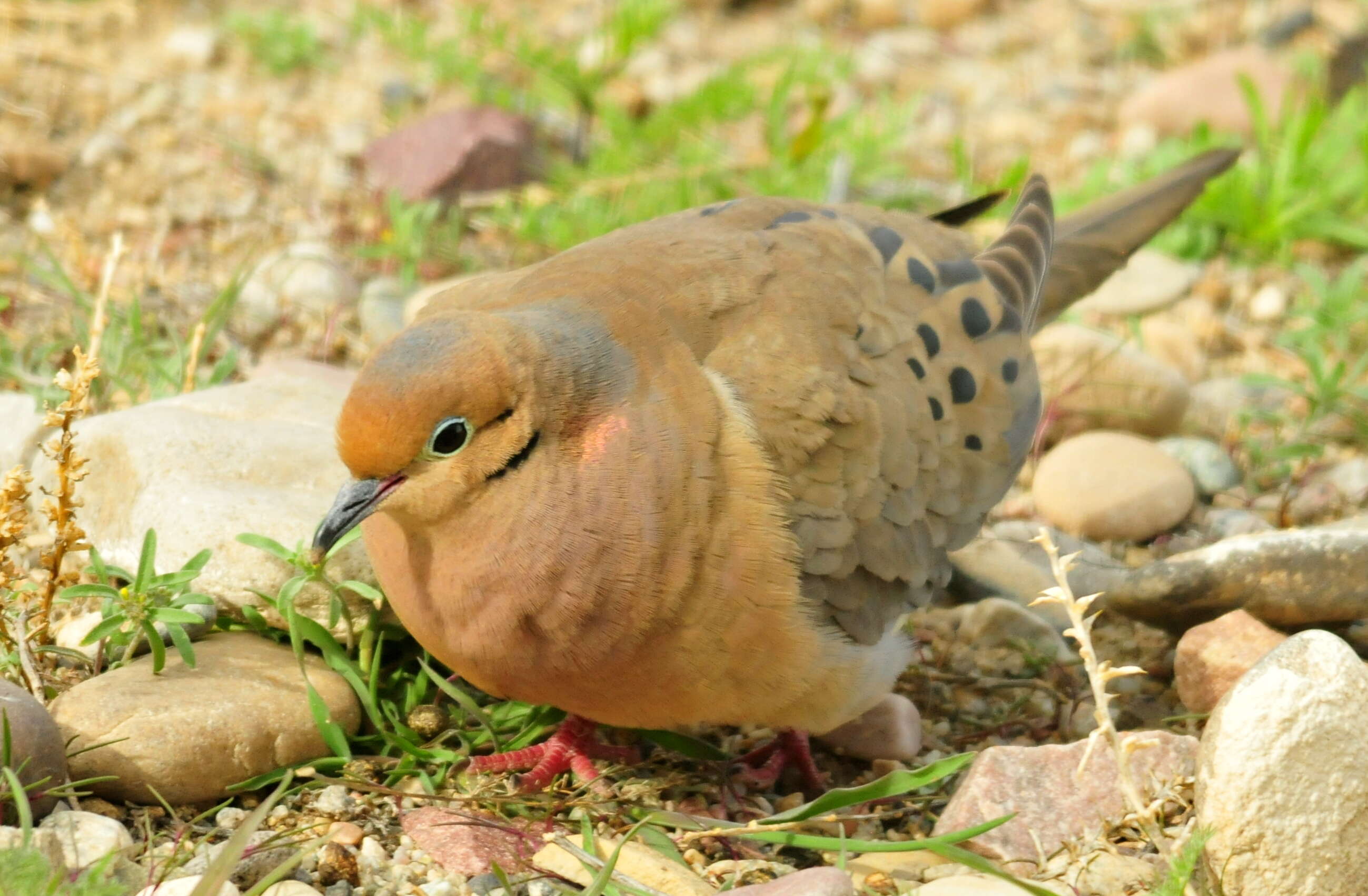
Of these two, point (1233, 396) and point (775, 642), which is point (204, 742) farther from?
point (1233, 396)

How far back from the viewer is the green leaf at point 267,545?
11.0ft

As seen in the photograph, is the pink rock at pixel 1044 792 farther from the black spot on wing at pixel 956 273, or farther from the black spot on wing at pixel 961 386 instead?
the black spot on wing at pixel 956 273

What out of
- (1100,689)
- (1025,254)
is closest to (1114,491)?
(1025,254)

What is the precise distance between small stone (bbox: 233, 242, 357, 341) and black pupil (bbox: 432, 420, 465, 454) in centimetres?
207

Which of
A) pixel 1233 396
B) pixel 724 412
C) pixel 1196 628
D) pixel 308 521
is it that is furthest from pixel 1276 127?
pixel 308 521

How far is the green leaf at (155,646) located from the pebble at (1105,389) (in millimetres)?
2813

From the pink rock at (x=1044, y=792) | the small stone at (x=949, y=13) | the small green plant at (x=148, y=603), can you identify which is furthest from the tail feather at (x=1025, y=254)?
the small stone at (x=949, y=13)

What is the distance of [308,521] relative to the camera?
3531 mm

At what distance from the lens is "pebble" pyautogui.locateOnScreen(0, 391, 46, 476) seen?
12.7ft

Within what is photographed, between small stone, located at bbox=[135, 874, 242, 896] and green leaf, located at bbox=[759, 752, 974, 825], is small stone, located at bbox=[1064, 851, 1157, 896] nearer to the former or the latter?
green leaf, located at bbox=[759, 752, 974, 825]

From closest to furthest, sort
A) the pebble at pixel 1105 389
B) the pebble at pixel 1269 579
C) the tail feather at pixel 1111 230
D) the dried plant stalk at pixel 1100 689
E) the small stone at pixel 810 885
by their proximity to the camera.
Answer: the dried plant stalk at pixel 1100 689, the small stone at pixel 810 885, the pebble at pixel 1269 579, the tail feather at pixel 1111 230, the pebble at pixel 1105 389

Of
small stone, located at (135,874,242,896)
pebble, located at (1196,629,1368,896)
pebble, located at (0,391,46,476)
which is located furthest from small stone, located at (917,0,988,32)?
small stone, located at (135,874,242,896)

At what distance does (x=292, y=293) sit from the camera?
16.5 feet

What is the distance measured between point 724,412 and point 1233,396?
265 centimetres
